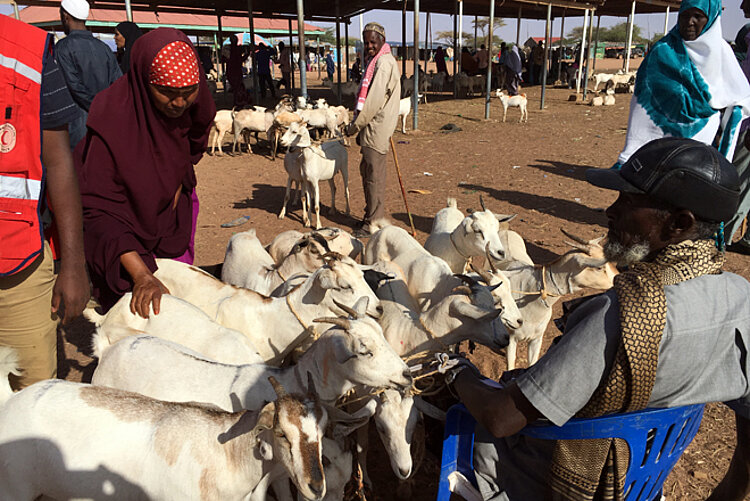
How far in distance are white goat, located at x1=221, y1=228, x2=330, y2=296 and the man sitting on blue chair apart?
2.99m

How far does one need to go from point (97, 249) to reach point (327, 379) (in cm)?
154

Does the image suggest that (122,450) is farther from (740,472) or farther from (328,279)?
(740,472)

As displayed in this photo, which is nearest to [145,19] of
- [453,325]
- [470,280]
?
[470,280]

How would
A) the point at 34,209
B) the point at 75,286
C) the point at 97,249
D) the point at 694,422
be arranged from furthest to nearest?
the point at 97,249
the point at 75,286
the point at 34,209
the point at 694,422

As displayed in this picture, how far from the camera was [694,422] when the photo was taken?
2066 mm

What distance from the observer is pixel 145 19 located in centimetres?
2981

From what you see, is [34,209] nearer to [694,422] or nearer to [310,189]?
[694,422]

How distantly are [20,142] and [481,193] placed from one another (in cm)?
778

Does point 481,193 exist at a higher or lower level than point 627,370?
lower

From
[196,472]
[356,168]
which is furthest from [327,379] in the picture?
[356,168]

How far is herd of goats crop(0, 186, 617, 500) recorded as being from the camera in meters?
2.14

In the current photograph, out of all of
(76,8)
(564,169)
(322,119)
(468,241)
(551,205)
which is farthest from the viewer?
(322,119)

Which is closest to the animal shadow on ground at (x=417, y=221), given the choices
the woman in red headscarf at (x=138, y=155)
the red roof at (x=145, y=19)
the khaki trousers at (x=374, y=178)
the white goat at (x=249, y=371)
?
the khaki trousers at (x=374, y=178)

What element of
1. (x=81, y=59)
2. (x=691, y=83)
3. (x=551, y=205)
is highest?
(x=81, y=59)
